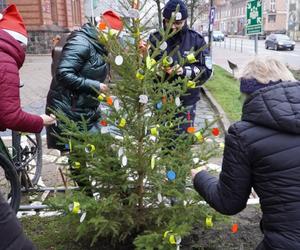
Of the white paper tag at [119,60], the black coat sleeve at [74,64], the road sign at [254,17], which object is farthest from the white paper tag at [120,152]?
the road sign at [254,17]

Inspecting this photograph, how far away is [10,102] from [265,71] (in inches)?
62.5

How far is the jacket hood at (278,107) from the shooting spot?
1909 mm

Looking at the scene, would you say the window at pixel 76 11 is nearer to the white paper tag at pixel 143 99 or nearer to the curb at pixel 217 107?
the curb at pixel 217 107

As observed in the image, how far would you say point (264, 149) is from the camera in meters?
1.97

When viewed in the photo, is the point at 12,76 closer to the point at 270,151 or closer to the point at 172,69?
the point at 172,69

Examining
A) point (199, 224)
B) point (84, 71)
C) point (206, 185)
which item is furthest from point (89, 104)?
point (206, 185)

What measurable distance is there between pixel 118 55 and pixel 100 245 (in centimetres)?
146

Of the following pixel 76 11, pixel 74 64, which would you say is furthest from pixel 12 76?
pixel 76 11

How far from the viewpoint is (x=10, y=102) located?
9.07 ft

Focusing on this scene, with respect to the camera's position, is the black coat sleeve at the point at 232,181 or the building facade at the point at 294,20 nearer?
the black coat sleeve at the point at 232,181

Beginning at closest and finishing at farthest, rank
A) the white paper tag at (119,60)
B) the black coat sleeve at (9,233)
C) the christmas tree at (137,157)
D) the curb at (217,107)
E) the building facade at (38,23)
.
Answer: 1. the black coat sleeve at (9,233)
2. the white paper tag at (119,60)
3. the christmas tree at (137,157)
4. the curb at (217,107)
5. the building facade at (38,23)

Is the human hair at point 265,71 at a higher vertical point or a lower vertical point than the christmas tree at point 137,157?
higher

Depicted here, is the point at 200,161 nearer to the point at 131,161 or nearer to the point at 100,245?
the point at 131,161

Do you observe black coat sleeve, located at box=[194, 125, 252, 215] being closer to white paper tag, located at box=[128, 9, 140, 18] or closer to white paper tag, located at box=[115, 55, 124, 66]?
white paper tag, located at box=[115, 55, 124, 66]
